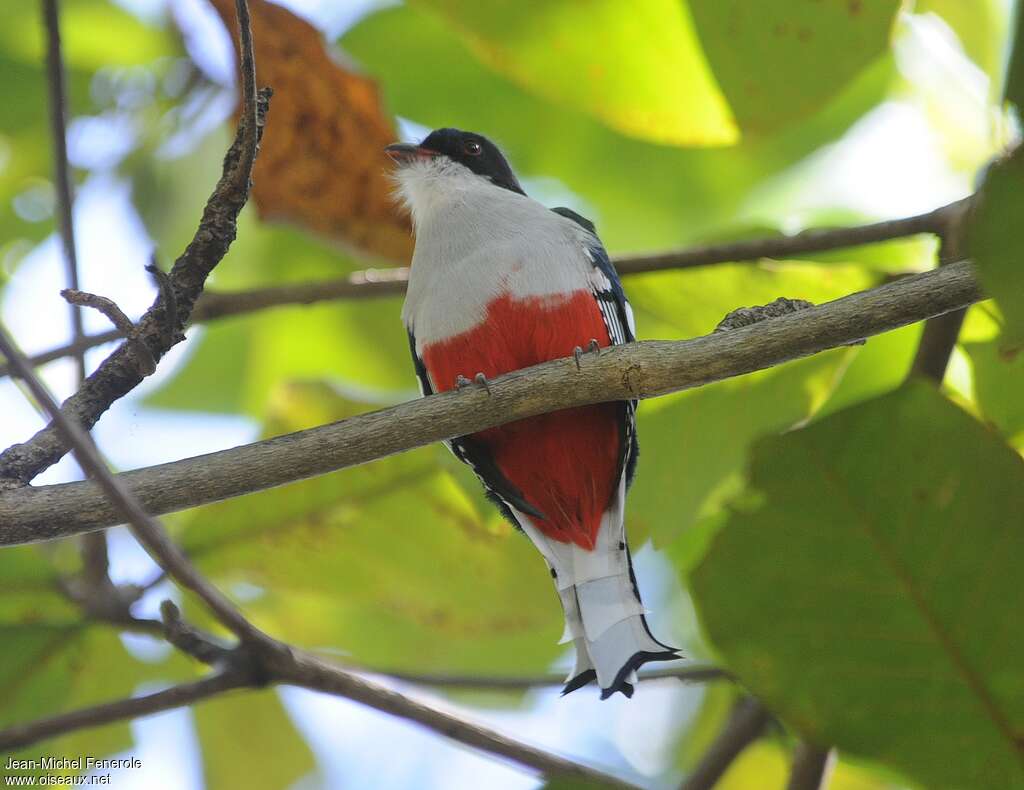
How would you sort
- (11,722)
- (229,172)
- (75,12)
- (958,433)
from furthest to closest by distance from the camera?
(75,12) < (11,722) < (229,172) < (958,433)

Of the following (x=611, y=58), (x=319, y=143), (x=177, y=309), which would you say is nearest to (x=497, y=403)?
(x=177, y=309)

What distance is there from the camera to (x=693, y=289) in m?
3.61

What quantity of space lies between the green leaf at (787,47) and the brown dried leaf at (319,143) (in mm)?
1322

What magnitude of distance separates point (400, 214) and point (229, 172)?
6.42ft

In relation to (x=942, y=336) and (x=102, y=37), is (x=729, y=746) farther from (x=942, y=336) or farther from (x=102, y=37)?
(x=102, y=37)

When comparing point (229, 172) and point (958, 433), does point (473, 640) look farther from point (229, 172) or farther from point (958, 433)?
point (958, 433)

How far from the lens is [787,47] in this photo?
3.26 m

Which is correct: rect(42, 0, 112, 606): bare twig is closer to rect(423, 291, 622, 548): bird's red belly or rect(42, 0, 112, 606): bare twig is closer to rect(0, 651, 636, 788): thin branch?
rect(0, 651, 636, 788): thin branch

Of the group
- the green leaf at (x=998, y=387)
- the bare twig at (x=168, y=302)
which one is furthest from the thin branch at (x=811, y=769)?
the bare twig at (x=168, y=302)

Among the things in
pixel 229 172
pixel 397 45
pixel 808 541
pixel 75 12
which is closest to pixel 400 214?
pixel 397 45

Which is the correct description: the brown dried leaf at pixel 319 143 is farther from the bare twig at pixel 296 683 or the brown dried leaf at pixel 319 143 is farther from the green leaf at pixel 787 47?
the bare twig at pixel 296 683

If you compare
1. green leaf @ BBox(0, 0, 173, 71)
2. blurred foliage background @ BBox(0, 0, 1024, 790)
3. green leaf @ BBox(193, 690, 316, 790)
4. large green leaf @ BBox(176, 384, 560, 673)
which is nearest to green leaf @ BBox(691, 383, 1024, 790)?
blurred foliage background @ BBox(0, 0, 1024, 790)

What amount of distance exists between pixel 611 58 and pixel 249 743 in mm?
2685

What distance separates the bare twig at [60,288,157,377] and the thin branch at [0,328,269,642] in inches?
10.1
